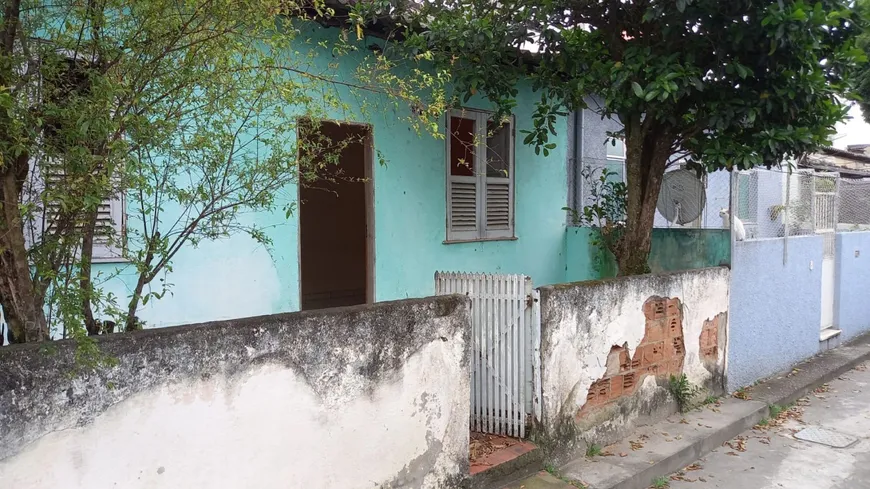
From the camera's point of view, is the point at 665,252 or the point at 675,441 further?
the point at 665,252

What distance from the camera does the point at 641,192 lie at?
6578 millimetres

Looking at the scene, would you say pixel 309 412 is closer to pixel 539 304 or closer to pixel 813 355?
pixel 539 304

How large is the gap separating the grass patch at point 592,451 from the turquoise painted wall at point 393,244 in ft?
8.16

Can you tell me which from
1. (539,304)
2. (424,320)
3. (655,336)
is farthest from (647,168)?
(424,320)

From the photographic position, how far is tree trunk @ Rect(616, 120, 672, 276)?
646cm

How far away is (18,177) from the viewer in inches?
103

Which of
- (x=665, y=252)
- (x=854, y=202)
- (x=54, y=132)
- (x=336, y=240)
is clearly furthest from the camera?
(x=854, y=202)

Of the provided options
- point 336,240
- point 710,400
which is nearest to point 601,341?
point 710,400

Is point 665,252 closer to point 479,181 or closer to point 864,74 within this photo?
point 479,181

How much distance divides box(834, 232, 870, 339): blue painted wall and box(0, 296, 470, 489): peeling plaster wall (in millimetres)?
8079

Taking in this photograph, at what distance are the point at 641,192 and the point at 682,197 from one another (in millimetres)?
1233

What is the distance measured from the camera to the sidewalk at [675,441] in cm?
466

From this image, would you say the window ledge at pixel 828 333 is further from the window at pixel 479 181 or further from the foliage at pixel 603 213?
the window at pixel 479 181

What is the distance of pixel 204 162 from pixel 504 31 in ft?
11.9
